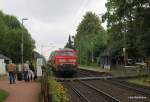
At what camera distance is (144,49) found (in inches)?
1972

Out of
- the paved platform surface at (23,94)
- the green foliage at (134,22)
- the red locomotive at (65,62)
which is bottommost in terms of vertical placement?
the paved platform surface at (23,94)

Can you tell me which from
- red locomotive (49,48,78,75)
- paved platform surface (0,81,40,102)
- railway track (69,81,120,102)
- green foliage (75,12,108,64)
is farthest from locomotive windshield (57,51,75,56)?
green foliage (75,12,108,64)

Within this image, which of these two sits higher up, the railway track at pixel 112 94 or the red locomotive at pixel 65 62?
the red locomotive at pixel 65 62

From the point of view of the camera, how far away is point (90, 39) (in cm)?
11550

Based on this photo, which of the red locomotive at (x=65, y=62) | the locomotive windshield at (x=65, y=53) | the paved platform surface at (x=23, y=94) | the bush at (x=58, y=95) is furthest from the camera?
the locomotive windshield at (x=65, y=53)

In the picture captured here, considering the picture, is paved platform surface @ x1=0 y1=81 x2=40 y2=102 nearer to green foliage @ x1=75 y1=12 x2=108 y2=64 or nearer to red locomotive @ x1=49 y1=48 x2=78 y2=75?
red locomotive @ x1=49 y1=48 x2=78 y2=75

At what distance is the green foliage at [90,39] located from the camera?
10141 cm

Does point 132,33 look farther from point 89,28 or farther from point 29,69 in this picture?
point 89,28

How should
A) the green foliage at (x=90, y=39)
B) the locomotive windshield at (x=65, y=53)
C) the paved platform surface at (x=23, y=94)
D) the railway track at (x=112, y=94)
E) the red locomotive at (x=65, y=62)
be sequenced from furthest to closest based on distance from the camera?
1. the green foliage at (x=90, y=39)
2. the locomotive windshield at (x=65, y=53)
3. the red locomotive at (x=65, y=62)
4. the railway track at (x=112, y=94)
5. the paved platform surface at (x=23, y=94)

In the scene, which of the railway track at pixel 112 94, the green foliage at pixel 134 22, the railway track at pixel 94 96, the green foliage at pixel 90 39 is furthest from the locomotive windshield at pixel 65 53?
the green foliage at pixel 90 39

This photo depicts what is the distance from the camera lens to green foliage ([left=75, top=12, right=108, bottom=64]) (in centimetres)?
10141

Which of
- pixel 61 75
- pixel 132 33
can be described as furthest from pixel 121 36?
pixel 61 75

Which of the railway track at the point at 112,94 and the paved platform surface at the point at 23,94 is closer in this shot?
the paved platform surface at the point at 23,94

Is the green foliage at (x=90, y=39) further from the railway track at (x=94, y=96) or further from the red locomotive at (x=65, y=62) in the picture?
the railway track at (x=94, y=96)
